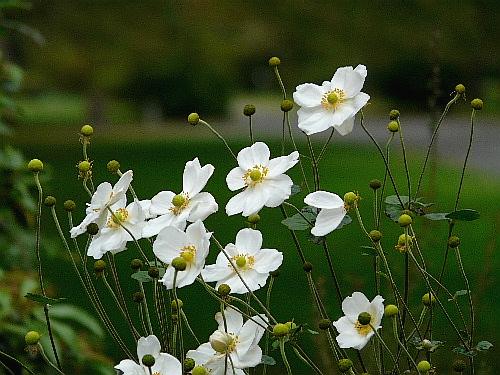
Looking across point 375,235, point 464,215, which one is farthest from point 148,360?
point 464,215

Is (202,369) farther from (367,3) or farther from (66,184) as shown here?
(367,3)

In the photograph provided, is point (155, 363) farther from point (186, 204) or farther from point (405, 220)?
point (405, 220)

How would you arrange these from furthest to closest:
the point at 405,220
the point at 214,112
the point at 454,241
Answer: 1. the point at 214,112
2. the point at 454,241
3. the point at 405,220

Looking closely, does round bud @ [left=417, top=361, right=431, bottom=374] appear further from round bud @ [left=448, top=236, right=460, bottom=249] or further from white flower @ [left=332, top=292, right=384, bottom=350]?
round bud @ [left=448, top=236, right=460, bottom=249]

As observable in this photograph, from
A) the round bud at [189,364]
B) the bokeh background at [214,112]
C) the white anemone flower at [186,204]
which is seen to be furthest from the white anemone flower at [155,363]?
the bokeh background at [214,112]

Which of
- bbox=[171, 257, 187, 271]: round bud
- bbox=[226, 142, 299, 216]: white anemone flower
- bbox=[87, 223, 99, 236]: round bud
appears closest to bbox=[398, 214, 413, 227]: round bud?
bbox=[226, 142, 299, 216]: white anemone flower

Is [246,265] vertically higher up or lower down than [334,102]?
lower down

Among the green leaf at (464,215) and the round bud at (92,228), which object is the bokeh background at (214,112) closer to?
the green leaf at (464,215)
